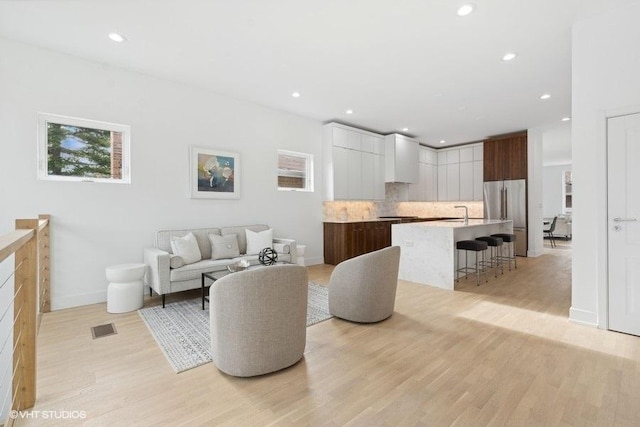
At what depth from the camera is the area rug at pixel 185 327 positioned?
251 centimetres

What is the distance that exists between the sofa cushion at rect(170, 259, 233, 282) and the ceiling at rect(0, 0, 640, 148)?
2.66m

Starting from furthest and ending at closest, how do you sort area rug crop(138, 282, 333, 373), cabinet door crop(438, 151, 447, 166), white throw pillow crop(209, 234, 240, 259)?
cabinet door crop(438, 151, 447, 166), white throw pillow crop(209, 234, 240, 259), area rug crop(138, 282, 333, 373)

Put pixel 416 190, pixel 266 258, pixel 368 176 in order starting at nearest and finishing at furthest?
1. pixel 266 258
2. pixel 368 176
3. pixel 416 190

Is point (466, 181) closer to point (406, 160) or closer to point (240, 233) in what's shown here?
point (406, 160)

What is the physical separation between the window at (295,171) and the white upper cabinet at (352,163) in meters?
0.39

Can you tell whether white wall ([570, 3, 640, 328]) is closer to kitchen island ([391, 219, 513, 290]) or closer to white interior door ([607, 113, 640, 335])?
white interior door ([607, 113, 640, 335])

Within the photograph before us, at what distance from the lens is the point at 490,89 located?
15.8 ft

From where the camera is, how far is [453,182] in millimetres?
8891

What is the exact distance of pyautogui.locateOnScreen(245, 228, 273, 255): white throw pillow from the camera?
4.91 m

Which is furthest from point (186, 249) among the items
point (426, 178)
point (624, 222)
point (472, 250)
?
point (426, 178)

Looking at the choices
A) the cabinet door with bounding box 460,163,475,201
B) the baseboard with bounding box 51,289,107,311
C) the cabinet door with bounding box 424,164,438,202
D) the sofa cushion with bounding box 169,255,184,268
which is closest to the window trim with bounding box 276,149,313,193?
the sofa cushion with bounding box 169,255,184,268

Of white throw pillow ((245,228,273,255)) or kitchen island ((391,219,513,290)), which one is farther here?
white throw pillow ((245,228,273,255))

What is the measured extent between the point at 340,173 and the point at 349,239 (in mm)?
1467

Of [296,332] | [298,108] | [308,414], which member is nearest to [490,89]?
[298,108]
